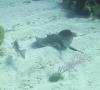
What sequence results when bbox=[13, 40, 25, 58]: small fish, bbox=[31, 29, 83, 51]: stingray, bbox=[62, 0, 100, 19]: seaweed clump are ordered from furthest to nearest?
bbox=[62, 0, 100, 19]: seaweed clump → bbox=[31, 29, 83, 51]: stingray → bbox=[13, 40, 25, 58]: small fish

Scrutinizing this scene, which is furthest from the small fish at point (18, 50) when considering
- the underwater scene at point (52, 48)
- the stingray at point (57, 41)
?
the stingray at point (57, 41)

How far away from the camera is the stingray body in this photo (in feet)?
27.4

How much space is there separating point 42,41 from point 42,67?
5.08 feet

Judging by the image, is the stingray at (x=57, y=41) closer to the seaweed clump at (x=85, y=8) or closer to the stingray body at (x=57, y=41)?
the stingray body at (x=57, y=41)

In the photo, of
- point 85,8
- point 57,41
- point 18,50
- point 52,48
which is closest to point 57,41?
point 57,41

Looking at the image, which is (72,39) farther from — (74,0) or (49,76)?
(74,0)

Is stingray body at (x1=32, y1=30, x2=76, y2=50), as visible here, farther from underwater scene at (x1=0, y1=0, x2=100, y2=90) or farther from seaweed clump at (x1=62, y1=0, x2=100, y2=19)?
seaweed clump at (x1=62, y1=0, x2=100, y2=19)

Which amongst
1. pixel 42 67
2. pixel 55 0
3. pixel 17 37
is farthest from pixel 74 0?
pixel 42 67

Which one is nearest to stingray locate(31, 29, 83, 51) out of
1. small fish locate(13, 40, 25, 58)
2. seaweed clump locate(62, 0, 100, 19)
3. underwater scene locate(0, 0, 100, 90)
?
underwater scene locate(0, 0, 100, 90)

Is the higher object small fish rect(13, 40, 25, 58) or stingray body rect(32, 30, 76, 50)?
stingray body rect(32, 30, 76, 50)

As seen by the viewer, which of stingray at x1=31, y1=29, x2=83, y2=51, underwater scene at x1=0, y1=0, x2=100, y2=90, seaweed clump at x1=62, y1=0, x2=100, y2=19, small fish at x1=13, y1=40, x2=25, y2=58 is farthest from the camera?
seaweed clump at x1=62, y1=0, x2=100, y2=19

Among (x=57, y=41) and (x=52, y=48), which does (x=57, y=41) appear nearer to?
(x=57, y=41)

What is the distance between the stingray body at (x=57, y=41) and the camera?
835 centimetres

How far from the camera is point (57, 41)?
8438 millimetres
